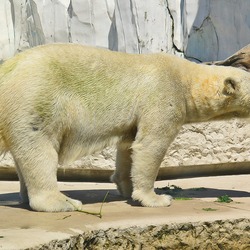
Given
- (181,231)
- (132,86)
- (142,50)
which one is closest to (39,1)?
(142,50)

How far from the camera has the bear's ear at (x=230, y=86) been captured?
5.07 m

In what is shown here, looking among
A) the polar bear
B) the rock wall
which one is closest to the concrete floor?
the polar bear

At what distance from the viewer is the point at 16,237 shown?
10.8 ft

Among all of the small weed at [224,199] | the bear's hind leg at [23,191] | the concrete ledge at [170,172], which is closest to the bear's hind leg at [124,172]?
the small weed at [224,199]

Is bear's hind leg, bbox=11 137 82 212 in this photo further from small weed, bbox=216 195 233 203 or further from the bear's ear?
the bear's ear

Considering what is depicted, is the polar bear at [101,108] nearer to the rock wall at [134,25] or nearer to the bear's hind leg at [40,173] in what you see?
the bear's hind leg at [40,173]

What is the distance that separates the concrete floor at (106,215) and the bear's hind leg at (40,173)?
9cm

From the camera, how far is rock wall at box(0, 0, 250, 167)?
918 centimetres

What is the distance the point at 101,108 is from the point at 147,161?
0.51 meters

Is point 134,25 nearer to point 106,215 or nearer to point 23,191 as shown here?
→ point 23,191

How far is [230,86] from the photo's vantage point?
5.09 metres

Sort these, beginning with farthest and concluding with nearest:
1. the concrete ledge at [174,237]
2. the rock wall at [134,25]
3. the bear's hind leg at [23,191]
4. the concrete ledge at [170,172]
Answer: the rock wall at [134,25], the concrete ledge at [170,172], the bear's hind leg at [23,191], the concrete ledge at [174,237]

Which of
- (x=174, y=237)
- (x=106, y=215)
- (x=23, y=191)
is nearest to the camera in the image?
(x=174, y=237)

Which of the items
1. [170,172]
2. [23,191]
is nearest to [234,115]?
[23,191]
